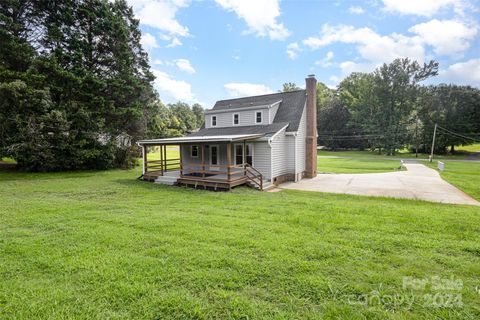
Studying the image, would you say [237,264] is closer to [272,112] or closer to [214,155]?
[214,155]

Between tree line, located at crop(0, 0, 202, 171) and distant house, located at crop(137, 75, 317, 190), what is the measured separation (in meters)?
5.67

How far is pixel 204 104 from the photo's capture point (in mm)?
99688

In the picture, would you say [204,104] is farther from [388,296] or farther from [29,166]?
[388,296]

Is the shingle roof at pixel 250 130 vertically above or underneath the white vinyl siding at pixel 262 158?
above

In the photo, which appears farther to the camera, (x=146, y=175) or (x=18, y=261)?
(x=146, y=175)

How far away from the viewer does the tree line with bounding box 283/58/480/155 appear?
40250mm

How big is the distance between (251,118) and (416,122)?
139 ft

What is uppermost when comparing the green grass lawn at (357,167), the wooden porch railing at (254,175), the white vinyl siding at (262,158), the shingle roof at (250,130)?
the shingle roof at (250,130)

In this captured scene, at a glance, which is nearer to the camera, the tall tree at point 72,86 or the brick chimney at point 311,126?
the tall tree at point 72,86

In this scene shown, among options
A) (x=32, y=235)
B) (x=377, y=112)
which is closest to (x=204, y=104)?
(x=377, y=112)

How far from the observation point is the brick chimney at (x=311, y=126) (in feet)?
52.7

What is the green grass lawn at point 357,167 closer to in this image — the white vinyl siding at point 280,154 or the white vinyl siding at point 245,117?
the white vinyl siding at point 280,154

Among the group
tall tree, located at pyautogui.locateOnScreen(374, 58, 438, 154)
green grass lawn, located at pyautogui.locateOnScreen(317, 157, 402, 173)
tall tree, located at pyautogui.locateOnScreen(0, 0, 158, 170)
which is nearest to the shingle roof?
tall tree, located at pyautogui.locateOnScreen(0, 0, 158, 170)

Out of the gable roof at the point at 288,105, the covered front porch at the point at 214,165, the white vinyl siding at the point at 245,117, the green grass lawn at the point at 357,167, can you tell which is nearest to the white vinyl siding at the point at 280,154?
the gable roof at the point at 288,105
